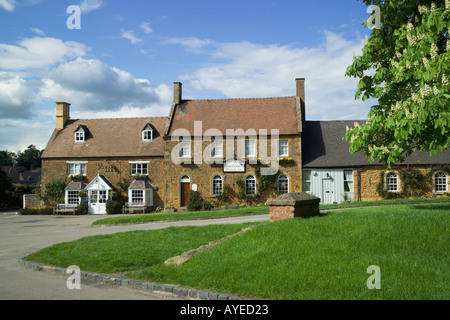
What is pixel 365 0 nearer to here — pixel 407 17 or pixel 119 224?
pixel 407 17

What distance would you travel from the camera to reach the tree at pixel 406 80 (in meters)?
9.15

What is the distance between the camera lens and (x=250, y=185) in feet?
107

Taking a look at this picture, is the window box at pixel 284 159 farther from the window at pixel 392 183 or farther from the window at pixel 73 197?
the window at pixel 73 197

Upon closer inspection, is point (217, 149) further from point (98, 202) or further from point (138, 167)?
point (98, 202)

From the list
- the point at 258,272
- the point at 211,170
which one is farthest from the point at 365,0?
the point at 211,170

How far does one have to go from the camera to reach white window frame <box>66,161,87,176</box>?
36750 mm

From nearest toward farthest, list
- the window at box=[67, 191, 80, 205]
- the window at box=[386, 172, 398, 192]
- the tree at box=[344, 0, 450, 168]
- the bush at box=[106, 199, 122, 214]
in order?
1. the tree at box=[344, 0, 450, 168]
2. the window at box=[386, 172, 398, 192]
3. the bush at box=[106, 199, 122, 214]
4. the window at box=[67, 191, 80, 205]

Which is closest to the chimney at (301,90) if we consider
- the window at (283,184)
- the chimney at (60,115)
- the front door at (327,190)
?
the window at (283,184)

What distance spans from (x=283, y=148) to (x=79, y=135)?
20986 millimetres

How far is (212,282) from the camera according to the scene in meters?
8.15

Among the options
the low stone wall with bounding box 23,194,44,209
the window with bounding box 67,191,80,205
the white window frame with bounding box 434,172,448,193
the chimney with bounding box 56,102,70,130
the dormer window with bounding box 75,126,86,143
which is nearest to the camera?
the white window frame with bounding box 434,172,448,193

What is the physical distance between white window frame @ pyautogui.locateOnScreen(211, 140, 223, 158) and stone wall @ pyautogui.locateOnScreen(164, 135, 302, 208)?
0.31 metres

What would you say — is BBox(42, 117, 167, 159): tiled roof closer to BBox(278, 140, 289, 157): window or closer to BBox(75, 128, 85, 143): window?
BBox(75, 128, 85, 143): window

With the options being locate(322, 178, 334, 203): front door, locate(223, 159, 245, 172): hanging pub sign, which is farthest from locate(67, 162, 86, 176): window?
locate(322, 178, 334, 203): front door
